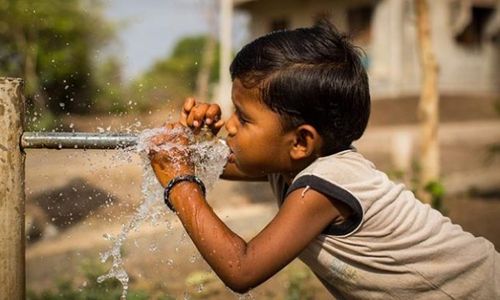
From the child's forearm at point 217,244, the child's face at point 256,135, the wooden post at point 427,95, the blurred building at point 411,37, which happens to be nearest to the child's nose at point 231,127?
the child's face at point 256,135

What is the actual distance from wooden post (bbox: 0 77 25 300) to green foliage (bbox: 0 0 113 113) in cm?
830

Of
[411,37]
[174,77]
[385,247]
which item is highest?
[385,247]

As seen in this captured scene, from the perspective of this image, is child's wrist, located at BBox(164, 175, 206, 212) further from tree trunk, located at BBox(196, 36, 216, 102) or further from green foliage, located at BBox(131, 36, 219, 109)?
tree trunk, located at BBox(196, 36, 216, 102)

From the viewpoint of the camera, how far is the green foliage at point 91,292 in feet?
10.4

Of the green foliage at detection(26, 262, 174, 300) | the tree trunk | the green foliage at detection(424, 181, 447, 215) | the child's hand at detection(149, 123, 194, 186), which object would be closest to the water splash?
the child's hand at detection(149, 123, 194, 186)

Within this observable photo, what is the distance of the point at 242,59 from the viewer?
178 cm

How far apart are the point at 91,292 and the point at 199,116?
5.57 ft

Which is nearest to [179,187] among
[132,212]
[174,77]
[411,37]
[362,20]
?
[132,212]

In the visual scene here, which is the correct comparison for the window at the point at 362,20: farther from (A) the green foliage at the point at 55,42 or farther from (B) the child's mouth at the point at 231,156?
(B) the child's mouth at the point at 231,156

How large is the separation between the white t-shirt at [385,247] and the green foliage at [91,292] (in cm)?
151

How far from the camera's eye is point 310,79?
1679 mm

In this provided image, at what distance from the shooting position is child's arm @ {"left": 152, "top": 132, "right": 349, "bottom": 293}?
1601mm

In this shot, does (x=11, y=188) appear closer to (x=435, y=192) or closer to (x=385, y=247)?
(x=385, y=247)

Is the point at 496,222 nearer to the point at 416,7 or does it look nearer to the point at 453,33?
the point at 416,7
